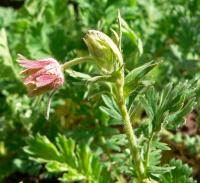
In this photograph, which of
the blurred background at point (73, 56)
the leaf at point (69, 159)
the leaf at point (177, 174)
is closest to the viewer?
the leaf at point (177, 174)

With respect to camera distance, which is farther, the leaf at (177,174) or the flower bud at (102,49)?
the leaf at (177,174)

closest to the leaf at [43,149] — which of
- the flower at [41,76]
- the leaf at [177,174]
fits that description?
the leaf at [177,174]

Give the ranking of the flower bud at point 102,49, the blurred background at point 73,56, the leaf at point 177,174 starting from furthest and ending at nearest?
the blurred background at point 73,56, the leaf at point 177,174, the flower bud at point 102,49

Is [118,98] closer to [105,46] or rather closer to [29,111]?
[105,46]

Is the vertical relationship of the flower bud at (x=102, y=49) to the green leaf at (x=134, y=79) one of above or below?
above

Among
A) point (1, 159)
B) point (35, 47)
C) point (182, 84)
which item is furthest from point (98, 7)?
point (182, 84)

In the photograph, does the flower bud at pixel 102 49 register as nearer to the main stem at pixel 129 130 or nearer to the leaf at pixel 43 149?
the main stem at pixel 129 130
